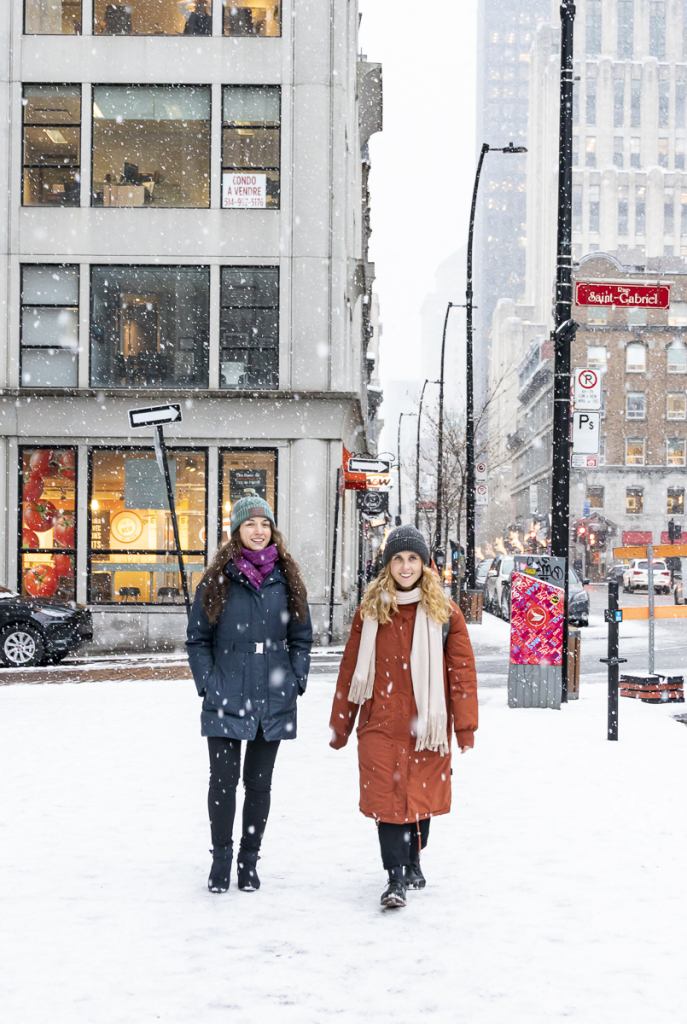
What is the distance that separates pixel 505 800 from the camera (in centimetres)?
779

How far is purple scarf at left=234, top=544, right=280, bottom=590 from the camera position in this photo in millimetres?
Result: 5660

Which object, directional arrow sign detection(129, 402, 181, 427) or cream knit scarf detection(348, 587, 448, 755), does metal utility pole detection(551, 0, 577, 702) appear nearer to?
directional arrow sign detection(129, 402, 181, 427)

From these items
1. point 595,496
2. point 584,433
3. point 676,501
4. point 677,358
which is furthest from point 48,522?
point 677,358

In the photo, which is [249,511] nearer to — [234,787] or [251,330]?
[234,787]

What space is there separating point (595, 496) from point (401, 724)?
78.2 metres

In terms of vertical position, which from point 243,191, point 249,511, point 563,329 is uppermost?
point 243,191

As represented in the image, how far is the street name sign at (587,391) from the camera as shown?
1236 centimetres

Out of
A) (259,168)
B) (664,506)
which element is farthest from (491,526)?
(259,168)

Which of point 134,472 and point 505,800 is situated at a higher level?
point 134,472

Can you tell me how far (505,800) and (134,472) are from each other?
52.9 ft

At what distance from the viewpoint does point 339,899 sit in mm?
5578

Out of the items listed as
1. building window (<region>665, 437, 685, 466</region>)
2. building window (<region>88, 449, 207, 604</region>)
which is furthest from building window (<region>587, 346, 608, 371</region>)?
building window (<region>88, 449, 207, 604</region>)

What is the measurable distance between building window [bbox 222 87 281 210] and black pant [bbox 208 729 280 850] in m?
18.9

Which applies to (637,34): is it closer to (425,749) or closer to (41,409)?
(41,409)
